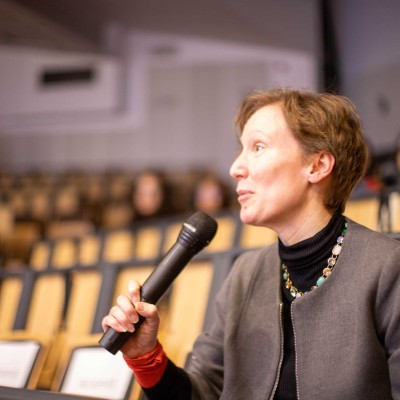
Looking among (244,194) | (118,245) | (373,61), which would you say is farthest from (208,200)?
(244,194)

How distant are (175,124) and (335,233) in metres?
2.45

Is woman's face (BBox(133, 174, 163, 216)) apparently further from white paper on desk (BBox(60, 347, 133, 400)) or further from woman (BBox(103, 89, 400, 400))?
woman (BBox(103, 89, 400, 400))

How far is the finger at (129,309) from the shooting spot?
0.33m

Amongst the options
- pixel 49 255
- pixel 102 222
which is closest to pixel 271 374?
pixel 49 255

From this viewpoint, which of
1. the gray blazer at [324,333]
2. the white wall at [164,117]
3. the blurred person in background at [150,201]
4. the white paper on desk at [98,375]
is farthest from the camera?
the white wall at [164,117]

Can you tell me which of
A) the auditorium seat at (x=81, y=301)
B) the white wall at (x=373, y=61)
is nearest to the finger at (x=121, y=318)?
the auditorium seat at (x=81, y=301)

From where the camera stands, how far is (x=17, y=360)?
2.01ft

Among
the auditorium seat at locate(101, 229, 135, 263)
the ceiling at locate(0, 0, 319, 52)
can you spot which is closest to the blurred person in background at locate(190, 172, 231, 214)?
the auditorium seat at locate(101, 229, 135, 263)

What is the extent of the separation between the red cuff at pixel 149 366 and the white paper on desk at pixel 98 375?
15 cm

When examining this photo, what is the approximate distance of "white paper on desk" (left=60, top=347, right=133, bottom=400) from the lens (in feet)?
1.74

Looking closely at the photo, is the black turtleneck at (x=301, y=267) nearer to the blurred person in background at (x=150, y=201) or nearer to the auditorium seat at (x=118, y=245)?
the auditorium seat at (x=118, y=245)

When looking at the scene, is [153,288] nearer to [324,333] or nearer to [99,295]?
[324,333]

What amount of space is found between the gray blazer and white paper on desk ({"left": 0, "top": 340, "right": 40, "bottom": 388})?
254mm

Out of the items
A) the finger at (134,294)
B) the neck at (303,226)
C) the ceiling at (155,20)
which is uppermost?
the ceiling at (155,20)
